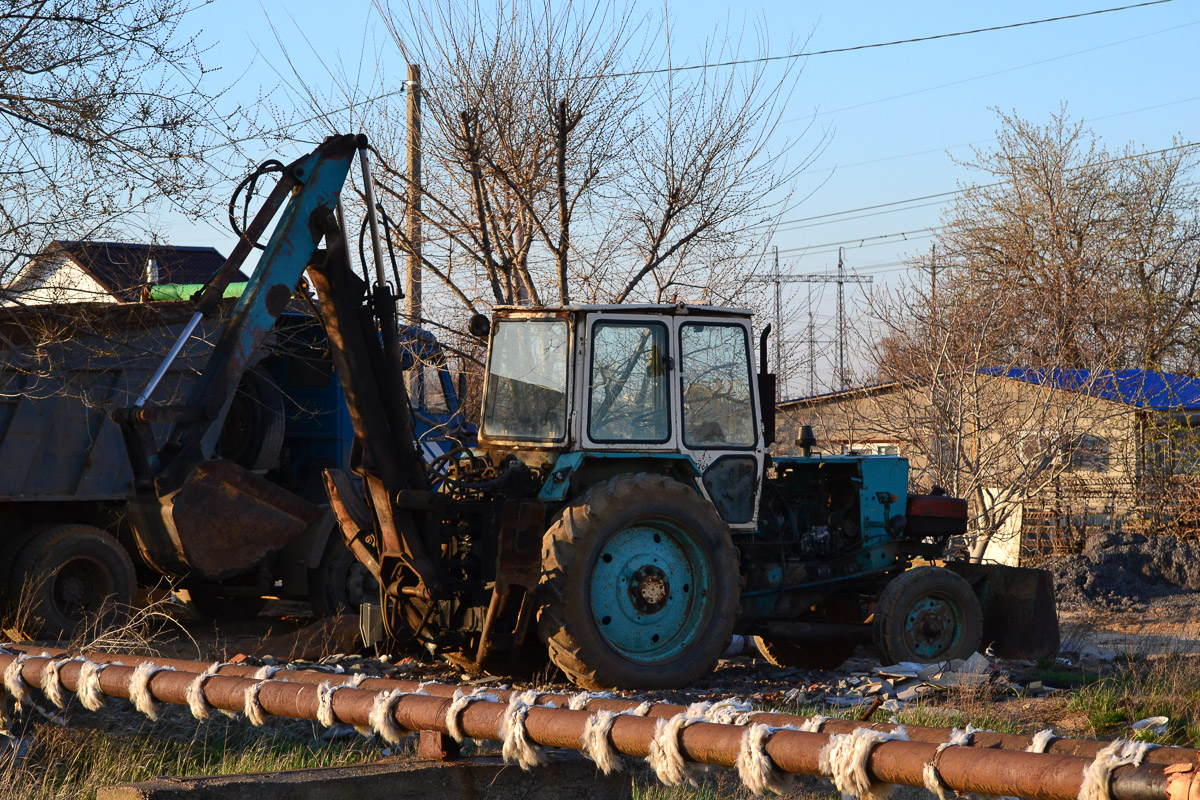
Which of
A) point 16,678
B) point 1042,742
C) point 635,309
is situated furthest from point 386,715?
point 635,309

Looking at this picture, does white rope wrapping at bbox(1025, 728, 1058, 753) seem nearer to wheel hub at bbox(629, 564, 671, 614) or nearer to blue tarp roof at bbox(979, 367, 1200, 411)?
wheel hub at bbox(629, 564, 671, 614)

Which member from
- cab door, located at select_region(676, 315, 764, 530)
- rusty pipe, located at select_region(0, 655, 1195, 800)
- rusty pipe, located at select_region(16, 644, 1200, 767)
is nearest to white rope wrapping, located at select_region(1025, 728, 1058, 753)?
rusty pipe, located at select_region(16, 644, 1200, 767)

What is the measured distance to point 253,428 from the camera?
40.3 feet

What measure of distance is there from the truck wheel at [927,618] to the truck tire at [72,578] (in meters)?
6.20

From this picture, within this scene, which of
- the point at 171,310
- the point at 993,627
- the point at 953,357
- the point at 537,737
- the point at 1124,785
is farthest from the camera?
the point at 953,357

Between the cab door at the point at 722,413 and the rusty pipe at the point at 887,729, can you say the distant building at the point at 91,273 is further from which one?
the rusty pipe at the point at 887,729

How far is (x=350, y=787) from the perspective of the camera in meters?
4.51

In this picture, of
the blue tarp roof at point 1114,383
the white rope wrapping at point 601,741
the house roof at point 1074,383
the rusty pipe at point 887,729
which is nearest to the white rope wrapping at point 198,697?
the rusty pipe at point 887,729

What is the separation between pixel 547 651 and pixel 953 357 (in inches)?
324

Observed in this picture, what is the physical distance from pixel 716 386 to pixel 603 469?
107 cm

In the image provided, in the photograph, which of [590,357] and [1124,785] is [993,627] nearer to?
[590,357]

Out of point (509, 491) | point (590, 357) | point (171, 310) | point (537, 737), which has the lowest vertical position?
point (537, 737)

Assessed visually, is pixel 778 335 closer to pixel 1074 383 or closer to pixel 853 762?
pixel 1074 383

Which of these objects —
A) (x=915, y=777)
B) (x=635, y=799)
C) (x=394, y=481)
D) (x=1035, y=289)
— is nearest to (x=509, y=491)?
(x=394, y=481)
